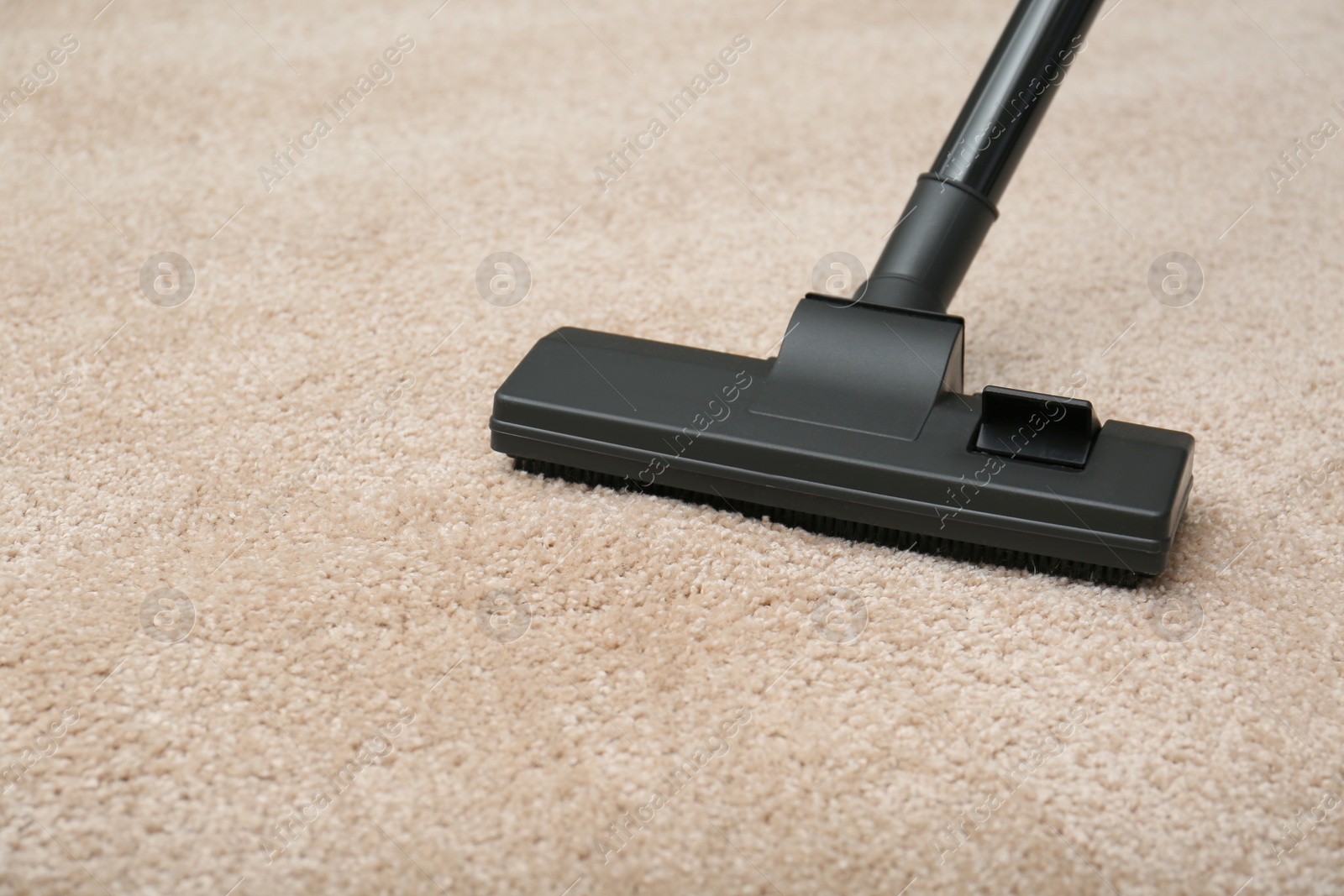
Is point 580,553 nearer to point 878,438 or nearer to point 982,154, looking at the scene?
point 878,438

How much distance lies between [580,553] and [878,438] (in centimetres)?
24

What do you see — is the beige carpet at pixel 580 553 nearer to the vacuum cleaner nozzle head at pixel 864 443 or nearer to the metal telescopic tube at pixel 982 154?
the vacuum cleaner nozzle head at pixel 864 443

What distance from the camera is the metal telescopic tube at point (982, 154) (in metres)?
0.98

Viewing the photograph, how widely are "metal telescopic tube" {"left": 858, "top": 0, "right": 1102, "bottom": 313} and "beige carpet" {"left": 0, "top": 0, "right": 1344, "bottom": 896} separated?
19cm

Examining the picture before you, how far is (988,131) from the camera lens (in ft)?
3.33

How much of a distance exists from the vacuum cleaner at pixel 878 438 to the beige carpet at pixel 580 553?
0.12 feet

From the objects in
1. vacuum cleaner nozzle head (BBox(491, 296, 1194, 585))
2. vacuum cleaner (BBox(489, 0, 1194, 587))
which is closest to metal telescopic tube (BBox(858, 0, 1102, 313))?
vacuum cleaner (BBox(489, 0, 1194, 587))

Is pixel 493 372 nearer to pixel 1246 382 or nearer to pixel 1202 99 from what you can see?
pixel 1246 382

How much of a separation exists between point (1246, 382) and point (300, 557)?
920 mm

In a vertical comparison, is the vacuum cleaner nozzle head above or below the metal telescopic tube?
below

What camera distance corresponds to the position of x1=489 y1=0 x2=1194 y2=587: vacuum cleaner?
784 mm

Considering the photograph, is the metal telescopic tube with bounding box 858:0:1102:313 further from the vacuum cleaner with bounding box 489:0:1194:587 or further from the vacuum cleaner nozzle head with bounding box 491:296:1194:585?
the vacuum cleaner nozzle head with bounding box 491:296:1194:585

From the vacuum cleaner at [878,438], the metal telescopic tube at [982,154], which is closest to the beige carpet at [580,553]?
the vacuum cleaner at [878,438]

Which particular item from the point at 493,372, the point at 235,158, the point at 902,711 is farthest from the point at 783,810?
the point at 235,158
